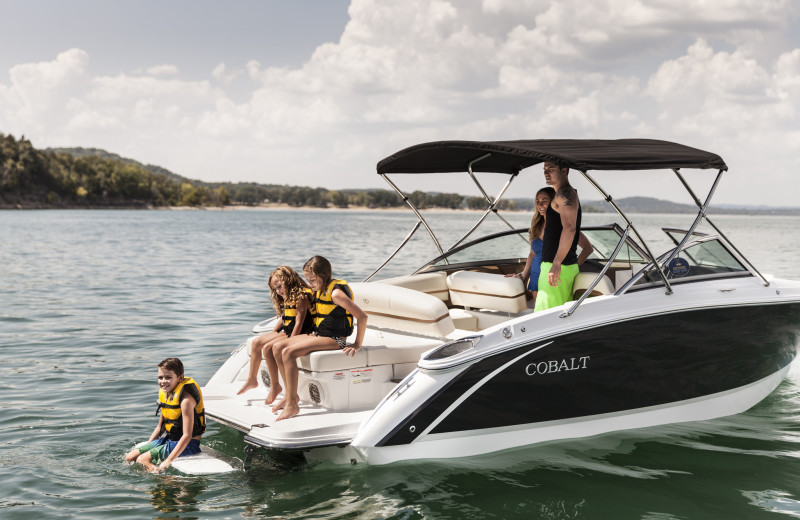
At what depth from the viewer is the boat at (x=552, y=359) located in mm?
4648

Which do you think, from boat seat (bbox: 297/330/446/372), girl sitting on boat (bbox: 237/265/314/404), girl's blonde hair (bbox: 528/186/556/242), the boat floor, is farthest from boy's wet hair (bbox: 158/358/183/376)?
girl's blonde hair (bbox: 528/186/556/242)

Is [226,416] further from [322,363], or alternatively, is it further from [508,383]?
[508,383]

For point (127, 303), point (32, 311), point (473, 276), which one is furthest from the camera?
point (127, 303)

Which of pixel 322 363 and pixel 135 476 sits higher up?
pixel 322 363

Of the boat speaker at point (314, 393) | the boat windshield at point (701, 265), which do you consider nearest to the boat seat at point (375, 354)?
the boat speaker at point (314, 393)

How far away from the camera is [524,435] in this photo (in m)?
4.98

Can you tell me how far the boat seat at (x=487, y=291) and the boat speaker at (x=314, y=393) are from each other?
1896mm

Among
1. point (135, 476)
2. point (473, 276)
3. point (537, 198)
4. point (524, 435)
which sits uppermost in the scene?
point (537, 198)

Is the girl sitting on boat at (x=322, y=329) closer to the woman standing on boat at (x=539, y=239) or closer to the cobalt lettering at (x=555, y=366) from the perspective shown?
the cobalt lettering at (x=555, y=366)

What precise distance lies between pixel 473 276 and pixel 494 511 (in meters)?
2.52

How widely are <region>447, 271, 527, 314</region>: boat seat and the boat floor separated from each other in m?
1.73

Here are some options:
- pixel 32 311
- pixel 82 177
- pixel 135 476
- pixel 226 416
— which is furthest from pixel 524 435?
pixel 82 177

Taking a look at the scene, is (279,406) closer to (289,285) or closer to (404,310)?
(289,285)

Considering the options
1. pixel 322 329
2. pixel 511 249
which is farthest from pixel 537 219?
pixel 322 329
